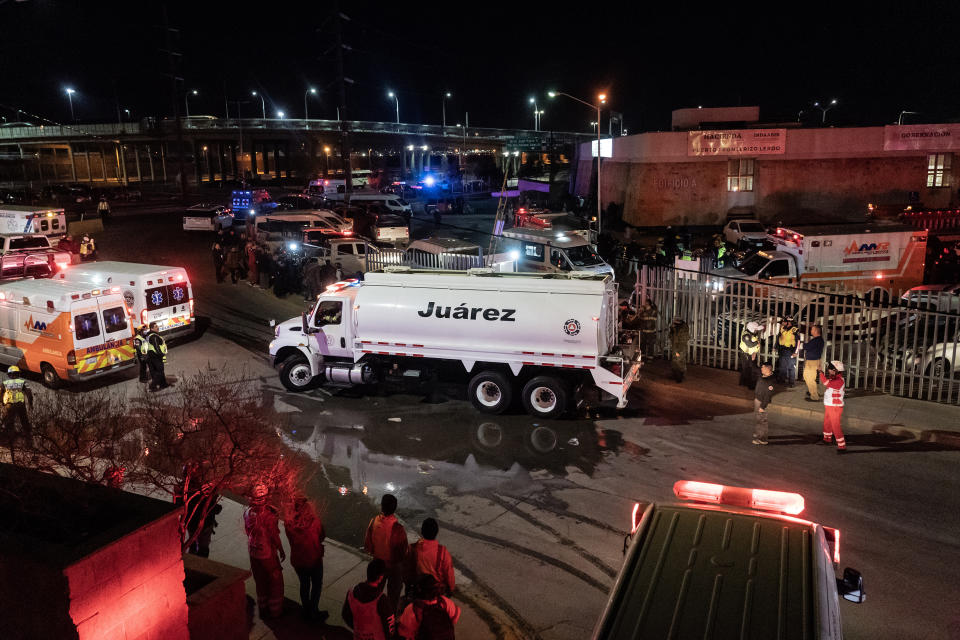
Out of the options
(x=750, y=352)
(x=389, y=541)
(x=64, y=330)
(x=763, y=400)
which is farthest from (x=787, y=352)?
(x=64, y=330)

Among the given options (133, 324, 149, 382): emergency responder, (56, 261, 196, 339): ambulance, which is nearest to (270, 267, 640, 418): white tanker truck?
(133, 324, 149, 382): emergency responder

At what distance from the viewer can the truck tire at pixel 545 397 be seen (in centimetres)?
1346

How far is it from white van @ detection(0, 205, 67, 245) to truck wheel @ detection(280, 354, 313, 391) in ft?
68.4

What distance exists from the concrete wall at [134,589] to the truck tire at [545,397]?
29.1 feet

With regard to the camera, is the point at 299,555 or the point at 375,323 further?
the point at 375,323

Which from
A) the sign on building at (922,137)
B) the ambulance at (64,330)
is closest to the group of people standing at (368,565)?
the ambulance at (64,330)

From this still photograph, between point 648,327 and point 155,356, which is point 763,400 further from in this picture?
point 155,356

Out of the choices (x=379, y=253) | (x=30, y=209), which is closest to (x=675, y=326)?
(x=379, y=253)

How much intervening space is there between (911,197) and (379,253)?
30102mm

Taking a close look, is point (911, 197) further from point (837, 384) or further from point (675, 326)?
point (837, 384)

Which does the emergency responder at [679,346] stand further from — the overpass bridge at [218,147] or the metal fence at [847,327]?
the overpass bridge at [218,147]

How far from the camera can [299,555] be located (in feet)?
23.0

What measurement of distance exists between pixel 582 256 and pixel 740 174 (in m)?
19.8

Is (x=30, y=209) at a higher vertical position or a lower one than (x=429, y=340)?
higher
